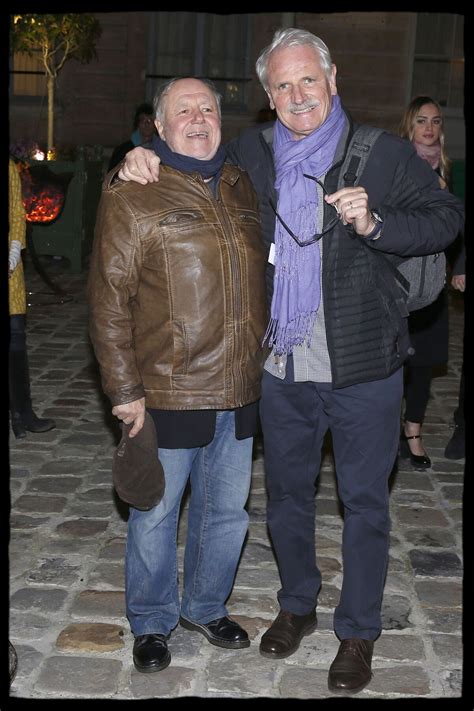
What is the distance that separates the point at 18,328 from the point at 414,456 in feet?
8.76

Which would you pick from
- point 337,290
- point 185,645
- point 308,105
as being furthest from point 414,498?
point 308,105

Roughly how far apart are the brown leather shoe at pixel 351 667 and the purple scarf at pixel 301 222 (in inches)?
46.5

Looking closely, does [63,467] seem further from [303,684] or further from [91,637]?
[303,684]

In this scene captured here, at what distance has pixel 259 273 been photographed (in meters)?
4.02

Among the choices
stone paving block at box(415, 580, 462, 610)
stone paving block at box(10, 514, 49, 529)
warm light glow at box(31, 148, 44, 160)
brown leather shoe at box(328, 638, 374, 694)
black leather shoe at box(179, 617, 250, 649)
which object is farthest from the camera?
warm light glow at box(31, 148, 44, 160)

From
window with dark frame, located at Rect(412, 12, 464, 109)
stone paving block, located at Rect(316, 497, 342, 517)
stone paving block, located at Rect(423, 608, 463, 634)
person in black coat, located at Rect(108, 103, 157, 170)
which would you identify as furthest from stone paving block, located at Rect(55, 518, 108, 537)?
window with dark frame, located at Rect(412, 12, 464, 109)

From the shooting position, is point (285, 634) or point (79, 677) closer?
point (79, 677)

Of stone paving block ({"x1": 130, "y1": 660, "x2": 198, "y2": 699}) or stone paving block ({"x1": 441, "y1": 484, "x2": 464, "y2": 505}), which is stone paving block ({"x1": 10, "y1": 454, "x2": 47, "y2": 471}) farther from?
stone paving block ({"x1": 130, "y1": 660, "x2": 198, "y2": 699})

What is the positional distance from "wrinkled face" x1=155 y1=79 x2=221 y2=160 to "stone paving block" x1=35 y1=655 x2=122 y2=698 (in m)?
1.95

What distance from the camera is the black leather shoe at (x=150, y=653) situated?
4.14 metres

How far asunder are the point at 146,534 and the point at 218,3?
1.93 metres

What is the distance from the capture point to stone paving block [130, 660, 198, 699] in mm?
3990

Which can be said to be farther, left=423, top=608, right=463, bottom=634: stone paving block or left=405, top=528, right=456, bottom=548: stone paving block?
left=405, top=528, right=456, bottom=548: stone paving block

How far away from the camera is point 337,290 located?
391cm
